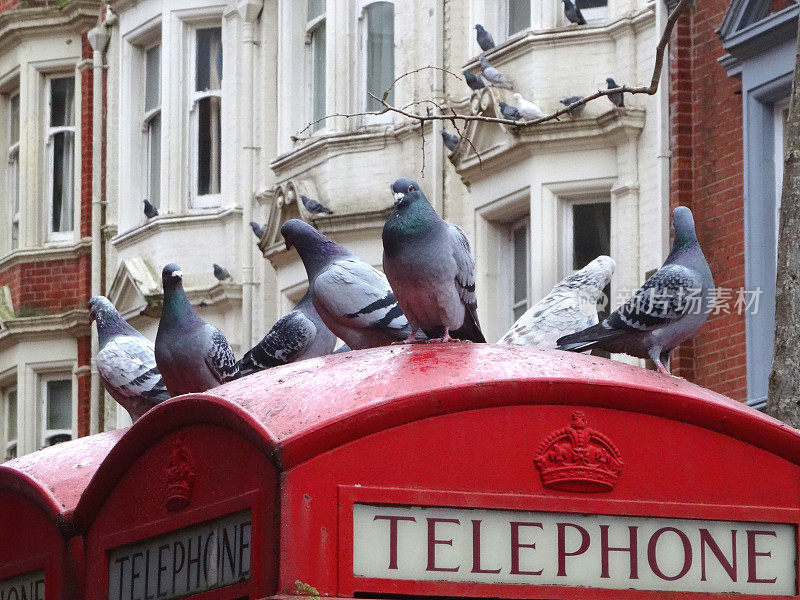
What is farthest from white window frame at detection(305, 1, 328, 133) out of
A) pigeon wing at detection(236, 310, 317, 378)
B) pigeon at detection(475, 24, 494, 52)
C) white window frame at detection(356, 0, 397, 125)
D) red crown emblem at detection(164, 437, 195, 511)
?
red crown emblem at detection(164, 437, 195, 511)

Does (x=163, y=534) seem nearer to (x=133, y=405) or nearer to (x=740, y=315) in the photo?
(x=133, y=405)

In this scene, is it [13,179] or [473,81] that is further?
[13,179]

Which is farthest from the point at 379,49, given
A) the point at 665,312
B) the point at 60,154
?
the point at 665,312

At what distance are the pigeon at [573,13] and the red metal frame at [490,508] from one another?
12.4m

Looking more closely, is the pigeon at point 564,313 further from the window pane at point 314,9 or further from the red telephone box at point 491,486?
the window pane at point 314,9

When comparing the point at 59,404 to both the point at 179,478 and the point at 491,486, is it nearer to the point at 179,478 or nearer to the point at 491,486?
the point at 179,478

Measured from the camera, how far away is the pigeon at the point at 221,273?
2006 centimetres

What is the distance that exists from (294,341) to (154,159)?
13.8m

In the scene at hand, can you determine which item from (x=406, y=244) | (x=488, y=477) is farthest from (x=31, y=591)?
(x=488, y=477)

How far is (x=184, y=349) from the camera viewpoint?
8430 millimetres

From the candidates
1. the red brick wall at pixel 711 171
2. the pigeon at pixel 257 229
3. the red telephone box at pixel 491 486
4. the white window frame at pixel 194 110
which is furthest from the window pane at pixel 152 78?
the red telephone box at pixel 491 486

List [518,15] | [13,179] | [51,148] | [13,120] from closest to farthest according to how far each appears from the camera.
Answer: [518,15]
[51,148]
[13,179]
[13,120]

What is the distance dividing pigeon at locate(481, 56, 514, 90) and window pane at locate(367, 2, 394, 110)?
225 centimetres

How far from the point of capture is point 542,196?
52.4 feet
